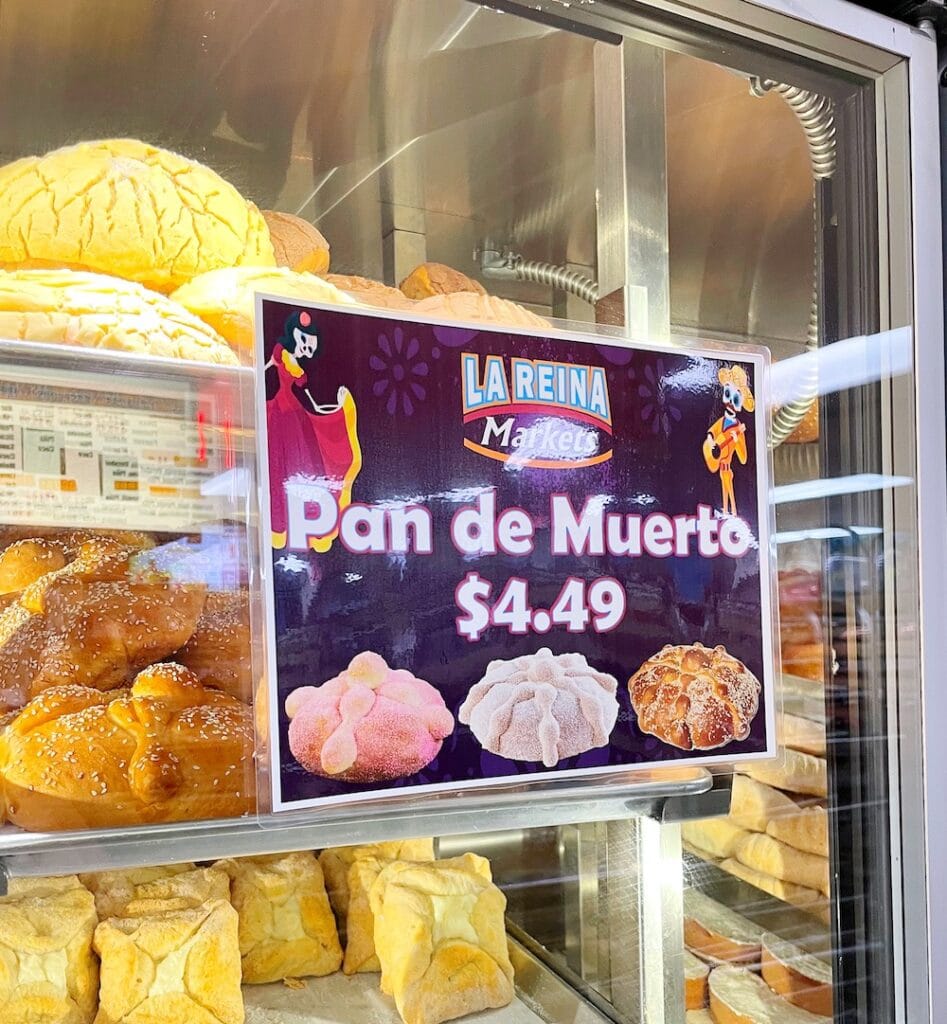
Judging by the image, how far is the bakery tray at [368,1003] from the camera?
1.02 m

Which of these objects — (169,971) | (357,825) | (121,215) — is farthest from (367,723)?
(121,215)

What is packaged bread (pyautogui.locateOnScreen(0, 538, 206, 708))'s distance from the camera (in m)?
0.87

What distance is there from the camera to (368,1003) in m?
1.05

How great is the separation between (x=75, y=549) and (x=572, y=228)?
76cm

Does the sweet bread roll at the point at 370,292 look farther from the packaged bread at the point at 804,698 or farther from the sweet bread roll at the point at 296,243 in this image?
the packaged bread at the point at 804,698

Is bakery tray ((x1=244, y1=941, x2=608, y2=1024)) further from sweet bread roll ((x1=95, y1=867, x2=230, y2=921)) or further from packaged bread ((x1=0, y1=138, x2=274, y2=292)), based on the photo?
packaged bread ((x1=0, y1=138, x2=274, y2=292))

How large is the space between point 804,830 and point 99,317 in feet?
4.22

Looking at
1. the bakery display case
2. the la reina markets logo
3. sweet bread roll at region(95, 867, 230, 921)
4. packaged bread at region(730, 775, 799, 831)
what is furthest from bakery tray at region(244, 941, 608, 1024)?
the la reina markets logo

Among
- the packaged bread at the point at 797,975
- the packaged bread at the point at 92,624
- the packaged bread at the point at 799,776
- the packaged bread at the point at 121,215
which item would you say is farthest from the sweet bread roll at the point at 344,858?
the packaged bread at the point at 121,215

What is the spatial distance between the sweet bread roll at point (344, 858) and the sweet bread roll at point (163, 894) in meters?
0.13

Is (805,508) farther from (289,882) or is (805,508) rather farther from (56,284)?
(56,284)

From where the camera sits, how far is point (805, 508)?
1.28 meters

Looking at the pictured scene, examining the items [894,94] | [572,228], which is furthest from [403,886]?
[894,94]

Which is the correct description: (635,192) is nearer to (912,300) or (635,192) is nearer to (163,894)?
(912,300)
